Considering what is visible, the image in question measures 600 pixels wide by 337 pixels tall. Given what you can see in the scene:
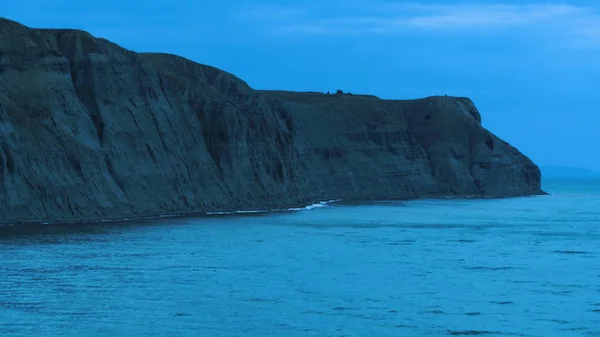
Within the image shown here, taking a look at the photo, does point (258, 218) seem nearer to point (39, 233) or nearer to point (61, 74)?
point (61, 74)

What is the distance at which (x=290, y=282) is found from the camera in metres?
41.7

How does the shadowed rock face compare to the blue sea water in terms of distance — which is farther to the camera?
the shadowed rock face

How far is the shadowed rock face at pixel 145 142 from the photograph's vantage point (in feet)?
232

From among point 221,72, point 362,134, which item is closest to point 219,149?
point 221,72

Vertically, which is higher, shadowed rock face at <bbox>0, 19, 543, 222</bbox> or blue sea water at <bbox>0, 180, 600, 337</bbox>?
shadowed rock face at <bbox>0, 19, 543, 222</bbox>

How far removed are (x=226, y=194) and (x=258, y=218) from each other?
9.07 meters

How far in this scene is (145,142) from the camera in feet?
277

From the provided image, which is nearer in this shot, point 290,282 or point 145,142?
point 290,282

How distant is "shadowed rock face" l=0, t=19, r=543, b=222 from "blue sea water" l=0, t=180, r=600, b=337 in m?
5.42

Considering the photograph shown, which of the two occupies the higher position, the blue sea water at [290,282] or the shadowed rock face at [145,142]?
the shadowed rock face at [145,142]

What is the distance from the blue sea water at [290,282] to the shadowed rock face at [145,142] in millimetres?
5417

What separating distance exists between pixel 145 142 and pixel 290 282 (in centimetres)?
4478

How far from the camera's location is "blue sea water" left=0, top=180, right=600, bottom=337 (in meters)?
31.7

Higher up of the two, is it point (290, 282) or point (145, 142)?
point (145, 142)
